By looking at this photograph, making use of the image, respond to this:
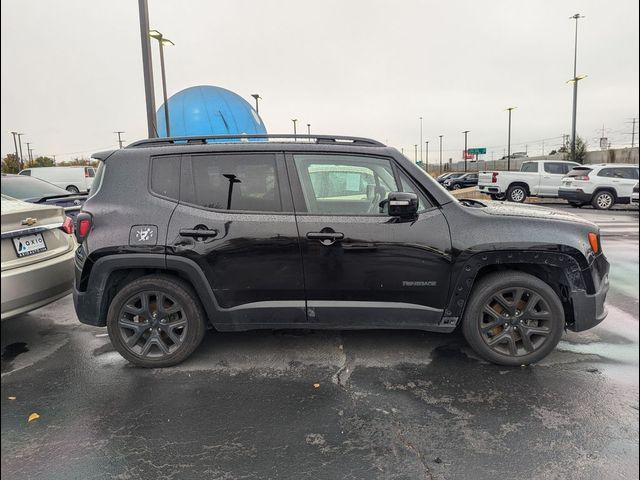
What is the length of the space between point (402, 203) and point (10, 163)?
249cm

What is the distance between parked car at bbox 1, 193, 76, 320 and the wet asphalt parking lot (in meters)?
0.55

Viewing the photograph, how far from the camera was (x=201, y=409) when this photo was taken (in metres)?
2.99

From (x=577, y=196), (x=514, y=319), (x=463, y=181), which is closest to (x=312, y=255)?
(x=514, y=319)

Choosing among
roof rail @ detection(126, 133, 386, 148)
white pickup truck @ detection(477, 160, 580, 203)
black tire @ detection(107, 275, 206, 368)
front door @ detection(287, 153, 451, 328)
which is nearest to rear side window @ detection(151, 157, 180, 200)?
roof rail @ detection(126, 133, 386, 148)

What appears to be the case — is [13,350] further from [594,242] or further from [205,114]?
[205,114]

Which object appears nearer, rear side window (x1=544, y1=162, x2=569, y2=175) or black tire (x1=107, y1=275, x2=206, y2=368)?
black tire (x1=107, y1=275, x2=206, y2=368)

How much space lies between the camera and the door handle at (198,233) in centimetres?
345

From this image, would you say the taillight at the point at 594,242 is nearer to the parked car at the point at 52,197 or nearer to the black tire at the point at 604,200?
the parked car at the point at 52,197

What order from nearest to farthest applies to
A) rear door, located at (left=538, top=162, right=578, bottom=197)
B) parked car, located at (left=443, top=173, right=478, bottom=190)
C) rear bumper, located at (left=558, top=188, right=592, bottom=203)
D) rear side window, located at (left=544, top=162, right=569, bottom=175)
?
rear bumper, located at (left=558, top=188, right=592, bottom=203), rear door, located at (left=538, top=162, right=578, bottom=197), rear side window, located at (left=544, top=162, right=569, bottom=175), parked car, located at (left=443, top=173, right=478, bottom=190)

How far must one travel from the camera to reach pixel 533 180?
18.6m

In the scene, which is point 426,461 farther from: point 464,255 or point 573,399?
point 464,255

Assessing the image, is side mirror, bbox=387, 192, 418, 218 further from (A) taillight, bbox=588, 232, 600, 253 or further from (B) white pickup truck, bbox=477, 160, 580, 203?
(B) white pickup truck, bbox=477, 160, 580, 203

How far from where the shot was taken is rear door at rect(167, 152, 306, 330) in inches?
136

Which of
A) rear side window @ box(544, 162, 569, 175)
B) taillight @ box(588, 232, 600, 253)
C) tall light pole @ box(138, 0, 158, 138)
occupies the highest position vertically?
tall light pole @ box(138, 0, 158, 138)
